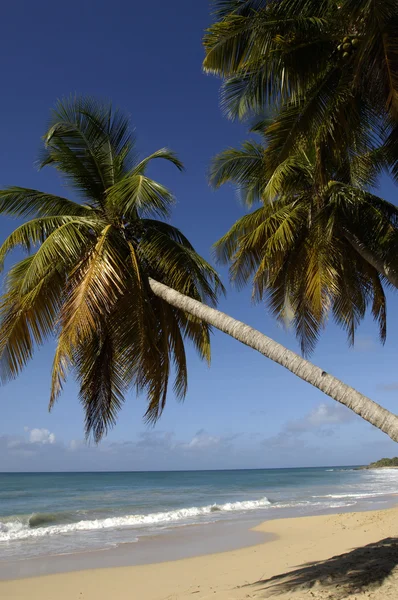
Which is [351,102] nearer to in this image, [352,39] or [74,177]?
[352,39]

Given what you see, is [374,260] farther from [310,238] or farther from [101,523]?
[101,523]

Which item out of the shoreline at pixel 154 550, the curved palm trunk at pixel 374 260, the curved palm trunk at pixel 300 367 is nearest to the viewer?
the curved palm trunk at pixel 300 367

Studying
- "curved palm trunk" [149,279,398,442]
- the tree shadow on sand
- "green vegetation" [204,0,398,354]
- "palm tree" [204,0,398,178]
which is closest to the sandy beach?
the tree shadow on sand

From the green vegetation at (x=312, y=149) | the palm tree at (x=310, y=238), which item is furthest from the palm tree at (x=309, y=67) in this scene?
the palm tree at (x=310, y=238)

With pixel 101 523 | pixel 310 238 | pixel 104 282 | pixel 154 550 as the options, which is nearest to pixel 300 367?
pixel 104 282

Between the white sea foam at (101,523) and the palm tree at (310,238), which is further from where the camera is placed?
the white sea foam at (101,523)

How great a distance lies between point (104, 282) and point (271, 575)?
20.2 ft

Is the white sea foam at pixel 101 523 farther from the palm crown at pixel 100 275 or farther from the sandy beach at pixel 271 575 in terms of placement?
the palm crown at pixel 100 275

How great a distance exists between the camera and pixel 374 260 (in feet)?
26.9

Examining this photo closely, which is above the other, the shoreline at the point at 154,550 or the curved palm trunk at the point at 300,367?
the curved palm trunk at the point at 300,367

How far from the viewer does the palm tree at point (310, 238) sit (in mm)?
8766

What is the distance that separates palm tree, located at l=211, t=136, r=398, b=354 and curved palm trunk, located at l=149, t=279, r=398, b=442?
2751 mm

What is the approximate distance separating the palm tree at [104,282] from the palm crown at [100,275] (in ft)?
0.05

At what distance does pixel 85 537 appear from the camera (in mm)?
15188
